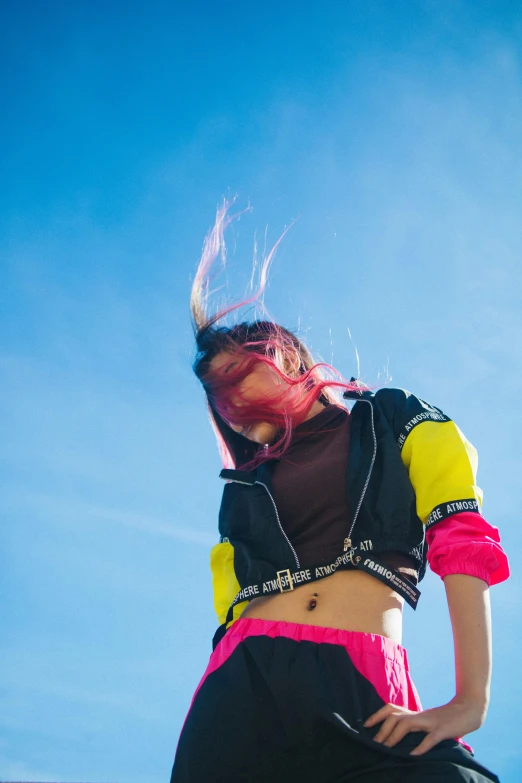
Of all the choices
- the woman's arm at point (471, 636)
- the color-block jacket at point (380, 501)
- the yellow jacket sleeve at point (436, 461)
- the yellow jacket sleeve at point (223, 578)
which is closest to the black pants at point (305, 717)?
the woman's arm at point (471, 636)

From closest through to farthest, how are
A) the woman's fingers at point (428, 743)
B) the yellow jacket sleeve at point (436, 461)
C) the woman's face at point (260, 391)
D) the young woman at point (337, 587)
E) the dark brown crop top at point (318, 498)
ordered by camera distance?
1. the woman's fingers at point (428, 743)
2. the young woman at point (337, 587)
3. the yellow jacket sleeve at point (436, 461)
4. the dark brown crop top at point (318, 498)
5. the woman's face at point (260, 391)

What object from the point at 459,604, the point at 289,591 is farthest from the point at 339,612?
the point at 459,604

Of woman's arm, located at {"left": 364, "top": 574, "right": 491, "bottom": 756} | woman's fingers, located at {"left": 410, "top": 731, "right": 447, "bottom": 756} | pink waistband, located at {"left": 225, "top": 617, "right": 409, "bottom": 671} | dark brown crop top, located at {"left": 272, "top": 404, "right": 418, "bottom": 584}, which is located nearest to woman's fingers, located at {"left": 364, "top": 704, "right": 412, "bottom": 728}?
woman's arm, located at {"left": 364, "top": 574, "right": 491, "bottom": 756}

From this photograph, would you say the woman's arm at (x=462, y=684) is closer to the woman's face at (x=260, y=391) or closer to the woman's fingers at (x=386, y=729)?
the woman's fingers at (x=386, y=729)

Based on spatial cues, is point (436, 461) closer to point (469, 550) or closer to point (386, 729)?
point (469, 550)

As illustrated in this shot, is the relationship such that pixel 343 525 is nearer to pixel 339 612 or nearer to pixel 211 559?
pixel 339 612

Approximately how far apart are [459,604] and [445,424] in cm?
70

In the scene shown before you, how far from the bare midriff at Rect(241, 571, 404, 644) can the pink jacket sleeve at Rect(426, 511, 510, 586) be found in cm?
24

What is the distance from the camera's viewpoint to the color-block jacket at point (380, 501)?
245cm

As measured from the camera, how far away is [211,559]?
10.7 ft

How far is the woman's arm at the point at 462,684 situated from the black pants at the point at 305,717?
1.5 inches

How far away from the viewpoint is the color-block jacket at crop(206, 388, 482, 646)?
245 centimetres

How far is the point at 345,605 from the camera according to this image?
244 cm

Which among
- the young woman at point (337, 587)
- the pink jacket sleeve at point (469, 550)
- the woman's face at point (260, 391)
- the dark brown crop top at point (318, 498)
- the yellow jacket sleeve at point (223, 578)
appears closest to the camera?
the young woman at point (337, 587)
